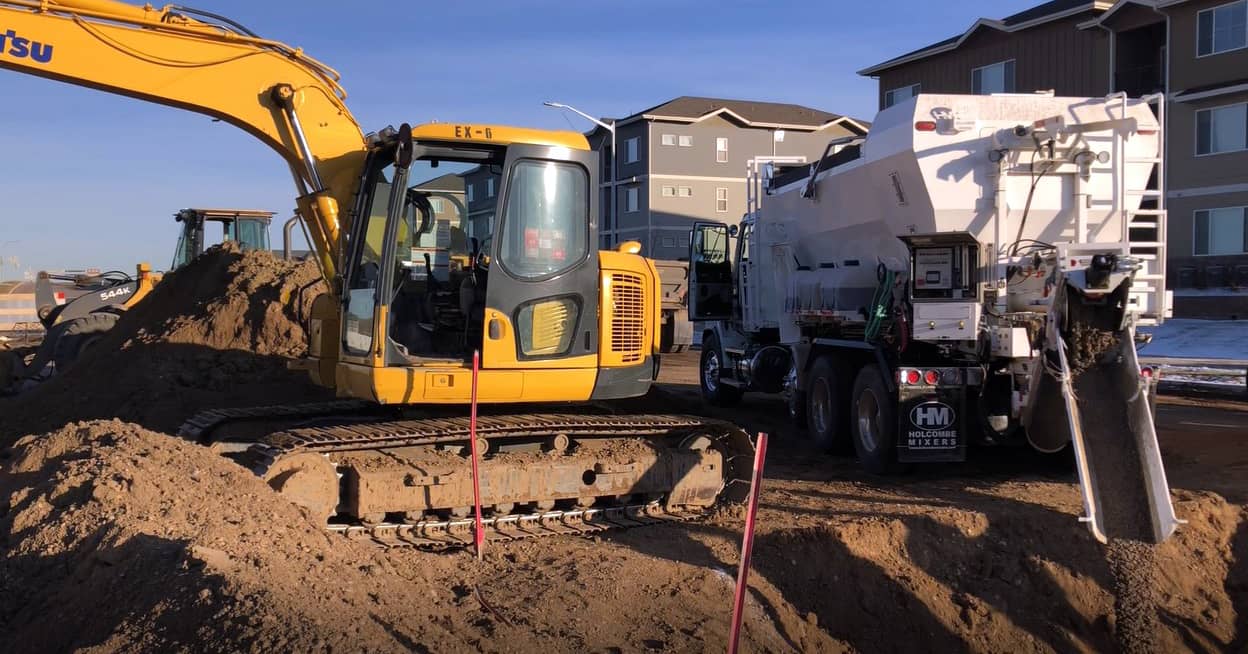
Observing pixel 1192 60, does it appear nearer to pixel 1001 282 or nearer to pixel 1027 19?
pixel 1027 19

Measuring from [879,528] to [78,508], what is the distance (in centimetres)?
538

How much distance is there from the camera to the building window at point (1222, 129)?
2769cm

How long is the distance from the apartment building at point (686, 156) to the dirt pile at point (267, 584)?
3925 cm

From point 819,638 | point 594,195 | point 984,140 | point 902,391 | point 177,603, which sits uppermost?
point 984,140

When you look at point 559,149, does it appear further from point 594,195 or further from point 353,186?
point 353,186

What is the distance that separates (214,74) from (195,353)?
7.46 meters

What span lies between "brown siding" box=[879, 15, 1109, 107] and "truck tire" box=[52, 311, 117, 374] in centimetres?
2576

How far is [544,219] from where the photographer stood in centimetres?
782

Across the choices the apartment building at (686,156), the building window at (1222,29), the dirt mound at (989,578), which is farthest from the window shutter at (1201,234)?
the dirt mound at (989,578)

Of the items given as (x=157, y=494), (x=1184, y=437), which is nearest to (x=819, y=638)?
(x=157, y=494)

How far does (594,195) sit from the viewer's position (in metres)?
7.95

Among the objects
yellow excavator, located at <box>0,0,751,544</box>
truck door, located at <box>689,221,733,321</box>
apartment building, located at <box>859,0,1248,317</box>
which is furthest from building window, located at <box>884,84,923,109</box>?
yellow excavator, located at <box>0,0,751,544</box>

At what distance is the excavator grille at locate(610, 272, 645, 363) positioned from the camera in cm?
811

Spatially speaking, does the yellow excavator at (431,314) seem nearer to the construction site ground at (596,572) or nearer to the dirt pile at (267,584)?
the construction site ground at (596,572)
